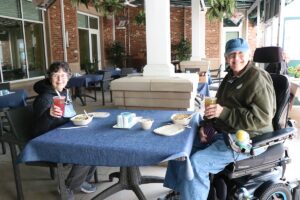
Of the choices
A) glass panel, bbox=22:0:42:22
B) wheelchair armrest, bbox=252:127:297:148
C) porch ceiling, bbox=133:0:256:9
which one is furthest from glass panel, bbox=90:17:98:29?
wheelchair armrest, bbox=252:127:297:148

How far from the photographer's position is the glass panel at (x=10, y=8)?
6.67m

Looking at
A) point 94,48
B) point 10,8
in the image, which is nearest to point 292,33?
point 10,8

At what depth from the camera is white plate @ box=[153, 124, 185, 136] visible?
5.65 ft

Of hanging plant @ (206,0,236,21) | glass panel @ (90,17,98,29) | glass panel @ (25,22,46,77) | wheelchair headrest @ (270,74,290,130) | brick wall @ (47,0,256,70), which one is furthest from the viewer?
brick wall @ (47,0,256,70)

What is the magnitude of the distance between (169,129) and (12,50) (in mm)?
6534

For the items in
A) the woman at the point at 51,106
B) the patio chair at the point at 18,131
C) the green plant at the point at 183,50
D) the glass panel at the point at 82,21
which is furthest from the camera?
the green plant at the point at 183,50

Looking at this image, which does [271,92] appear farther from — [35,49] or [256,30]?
[256,30]

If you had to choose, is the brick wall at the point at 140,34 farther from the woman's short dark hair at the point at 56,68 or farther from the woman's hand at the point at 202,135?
the woman's hand at the point at 202,135

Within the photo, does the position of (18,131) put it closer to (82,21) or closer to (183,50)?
(82,21)

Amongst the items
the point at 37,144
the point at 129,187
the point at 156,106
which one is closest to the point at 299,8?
the point at 156,106

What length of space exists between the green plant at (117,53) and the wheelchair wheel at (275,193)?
10.4 m

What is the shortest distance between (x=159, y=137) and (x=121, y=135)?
0.79ft

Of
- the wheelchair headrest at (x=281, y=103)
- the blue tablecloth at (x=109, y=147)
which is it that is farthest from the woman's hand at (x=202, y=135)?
the wheelchair headrest at (x=281, y=103)

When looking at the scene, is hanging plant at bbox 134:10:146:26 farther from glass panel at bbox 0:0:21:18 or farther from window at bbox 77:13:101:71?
glass panel at bbox 0:0:21:18
